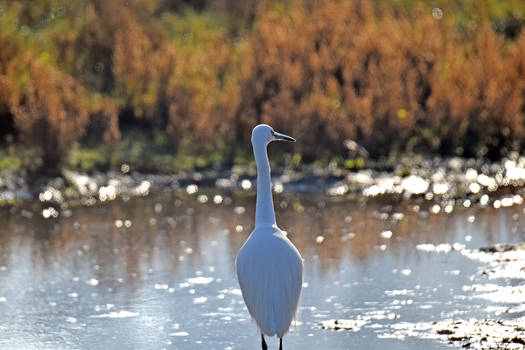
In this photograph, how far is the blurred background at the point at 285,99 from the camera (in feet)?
38.9

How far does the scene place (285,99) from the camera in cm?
1198

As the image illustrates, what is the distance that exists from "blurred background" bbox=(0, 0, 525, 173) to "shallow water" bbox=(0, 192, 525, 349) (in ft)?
5.10

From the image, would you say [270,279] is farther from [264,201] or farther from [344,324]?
[344,324]

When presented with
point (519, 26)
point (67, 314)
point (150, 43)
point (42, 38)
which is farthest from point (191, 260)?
point (519, 26)

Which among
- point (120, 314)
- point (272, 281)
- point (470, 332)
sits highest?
point (272, 281)

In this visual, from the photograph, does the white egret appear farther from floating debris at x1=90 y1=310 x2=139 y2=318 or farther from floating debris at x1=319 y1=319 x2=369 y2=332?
floating debris at x1=90 y1=310 x2=139 y2=318

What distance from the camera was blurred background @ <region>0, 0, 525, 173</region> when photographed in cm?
1187

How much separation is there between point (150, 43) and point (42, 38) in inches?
126

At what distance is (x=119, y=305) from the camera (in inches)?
270

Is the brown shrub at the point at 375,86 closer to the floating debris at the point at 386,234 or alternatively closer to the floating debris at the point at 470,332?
the floating debris at the point at 386,234

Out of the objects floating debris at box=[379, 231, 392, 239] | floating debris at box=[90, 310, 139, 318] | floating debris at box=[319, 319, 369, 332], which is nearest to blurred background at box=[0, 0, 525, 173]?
floating debris at box=[379, 231, 392, 239]

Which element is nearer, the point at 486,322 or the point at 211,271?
the point at 486,322

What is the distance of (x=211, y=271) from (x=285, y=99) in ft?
15.2

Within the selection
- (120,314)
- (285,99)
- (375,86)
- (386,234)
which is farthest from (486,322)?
(375,86)
